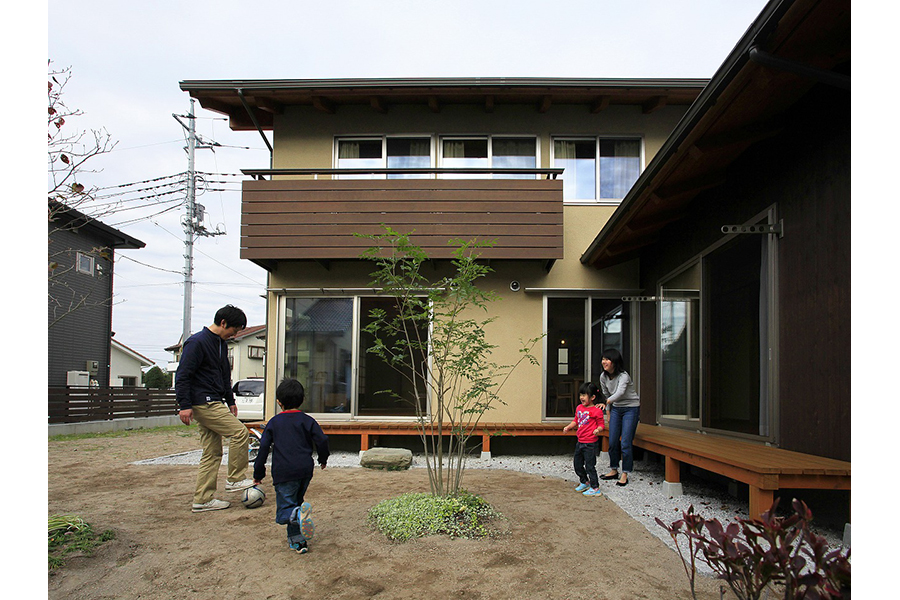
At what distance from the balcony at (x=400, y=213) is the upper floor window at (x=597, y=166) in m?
0.83

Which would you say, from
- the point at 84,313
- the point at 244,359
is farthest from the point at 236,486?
the point at 244,359

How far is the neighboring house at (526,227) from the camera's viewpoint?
6996 mm

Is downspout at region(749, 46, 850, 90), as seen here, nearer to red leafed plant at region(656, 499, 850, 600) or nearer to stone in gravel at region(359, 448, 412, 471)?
red leafed plant at region(656, 499, 850, 600)

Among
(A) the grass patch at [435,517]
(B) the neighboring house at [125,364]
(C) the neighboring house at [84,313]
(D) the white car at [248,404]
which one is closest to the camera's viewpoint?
(A) the grass patch at [435,517]

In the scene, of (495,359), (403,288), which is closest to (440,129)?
(495,359)

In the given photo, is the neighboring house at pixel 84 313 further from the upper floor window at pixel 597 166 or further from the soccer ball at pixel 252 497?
the soccer ball at pixel 252 497

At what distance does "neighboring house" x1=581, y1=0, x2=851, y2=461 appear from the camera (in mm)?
3973

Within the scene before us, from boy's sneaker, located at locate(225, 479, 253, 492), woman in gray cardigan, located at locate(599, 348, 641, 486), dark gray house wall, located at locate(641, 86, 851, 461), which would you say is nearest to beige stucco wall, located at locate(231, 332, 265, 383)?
boy's sneaker, located at locate(225, 479, 253, 492)

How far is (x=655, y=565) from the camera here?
3.58 metres

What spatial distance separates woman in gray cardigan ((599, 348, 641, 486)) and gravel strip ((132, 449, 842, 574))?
0.84 ft

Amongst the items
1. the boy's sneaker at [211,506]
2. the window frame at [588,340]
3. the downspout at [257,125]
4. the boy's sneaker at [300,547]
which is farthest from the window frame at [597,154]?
the boy's sneaker at [300,547]

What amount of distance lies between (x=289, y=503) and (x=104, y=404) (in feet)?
47.4

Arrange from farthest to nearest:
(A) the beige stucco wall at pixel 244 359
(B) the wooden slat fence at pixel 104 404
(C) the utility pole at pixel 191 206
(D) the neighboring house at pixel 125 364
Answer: (A) the beige stucco wall at pixel 244 359 < (D) the neighboring house at pixel 125 364 < (C) the utility pole at pixel 191 206 < (B) the wooden slat fence at pixel 104 404

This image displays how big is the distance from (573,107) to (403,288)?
6.20 metres
